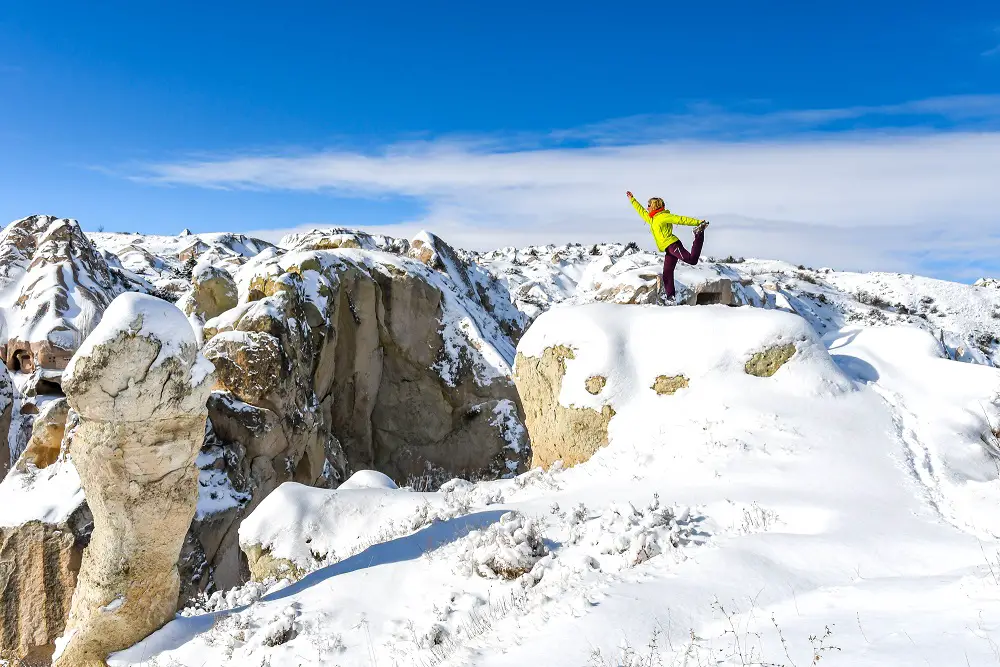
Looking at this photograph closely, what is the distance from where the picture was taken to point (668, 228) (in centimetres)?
1282

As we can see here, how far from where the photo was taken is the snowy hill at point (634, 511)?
497 centimetres

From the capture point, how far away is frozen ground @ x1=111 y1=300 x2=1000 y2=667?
4.77 metres

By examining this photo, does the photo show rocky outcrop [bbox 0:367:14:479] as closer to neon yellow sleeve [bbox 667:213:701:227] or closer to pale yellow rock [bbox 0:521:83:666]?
pale yellow rock [bbox 0:521:83:666]

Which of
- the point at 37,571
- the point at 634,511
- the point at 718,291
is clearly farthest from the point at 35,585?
the point at 718,291

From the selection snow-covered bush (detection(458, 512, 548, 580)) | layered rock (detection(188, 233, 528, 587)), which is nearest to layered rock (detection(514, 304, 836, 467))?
snow-covered bush (detection(458, 512, 548, 580))

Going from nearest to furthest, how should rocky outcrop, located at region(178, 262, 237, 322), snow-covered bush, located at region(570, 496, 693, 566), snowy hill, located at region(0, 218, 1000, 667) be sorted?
snowy hill, located at region(0, 218, 1000, 667) → snow-covered bush, located at region(570, 496, 693, 566) → rocky outcrop, located at region(178, 262, 237, 322)

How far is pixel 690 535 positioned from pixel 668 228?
743 cm

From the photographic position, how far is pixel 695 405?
1060cm

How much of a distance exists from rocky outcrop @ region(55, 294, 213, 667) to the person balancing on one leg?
28.4 ft

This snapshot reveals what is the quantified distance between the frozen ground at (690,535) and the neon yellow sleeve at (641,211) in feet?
5.97

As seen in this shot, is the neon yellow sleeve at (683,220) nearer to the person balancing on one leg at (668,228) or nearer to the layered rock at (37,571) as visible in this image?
the person balancing on one leg at (668,228)

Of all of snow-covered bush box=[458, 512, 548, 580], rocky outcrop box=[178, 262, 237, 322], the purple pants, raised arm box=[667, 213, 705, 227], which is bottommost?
snow-covered bush box=[458, 512, 548, 580]

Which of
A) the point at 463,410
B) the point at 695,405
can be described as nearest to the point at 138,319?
the point at 695,405

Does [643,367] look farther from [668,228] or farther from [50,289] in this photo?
[50,289]
